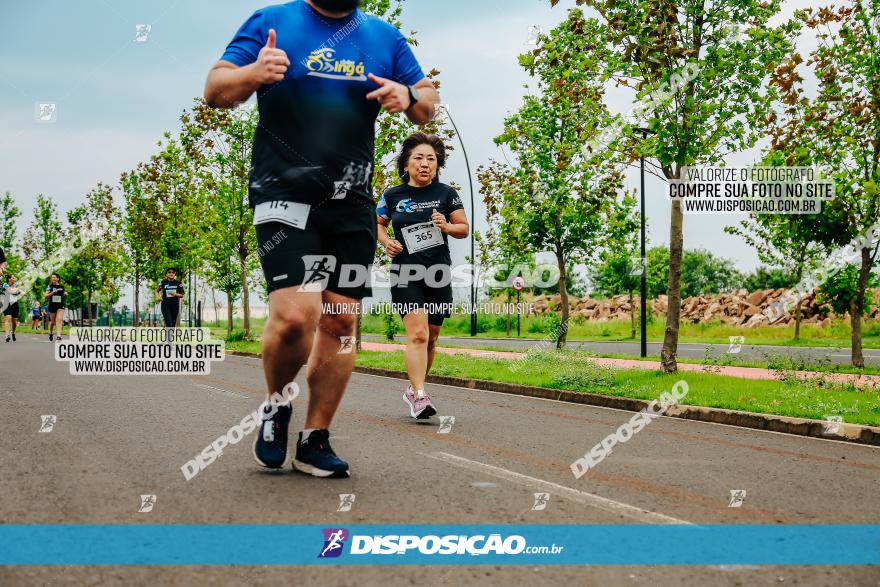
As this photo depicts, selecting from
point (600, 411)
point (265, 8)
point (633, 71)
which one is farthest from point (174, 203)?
point (265, 8)

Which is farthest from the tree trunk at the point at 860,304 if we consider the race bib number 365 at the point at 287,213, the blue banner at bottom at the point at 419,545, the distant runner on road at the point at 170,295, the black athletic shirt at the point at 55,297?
the black athletic shirt at the point at 55,297

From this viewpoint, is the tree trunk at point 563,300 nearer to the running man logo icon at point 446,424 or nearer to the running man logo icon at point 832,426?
the running man logo icon at point 832,426

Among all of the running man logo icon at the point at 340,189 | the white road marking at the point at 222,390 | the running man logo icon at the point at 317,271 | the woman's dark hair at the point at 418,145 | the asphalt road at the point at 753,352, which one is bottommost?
the asphalt road at the point at 753,352

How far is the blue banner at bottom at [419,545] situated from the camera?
259 centimetres

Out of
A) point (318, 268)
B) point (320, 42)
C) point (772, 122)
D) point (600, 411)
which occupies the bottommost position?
point (600, 411)

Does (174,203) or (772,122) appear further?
(174,203)

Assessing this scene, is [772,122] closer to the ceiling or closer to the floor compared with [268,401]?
closer to the ceiling

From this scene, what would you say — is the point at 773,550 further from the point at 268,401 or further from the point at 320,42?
the point at 320,42

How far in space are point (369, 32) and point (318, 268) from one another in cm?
115

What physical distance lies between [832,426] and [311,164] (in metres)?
5.46

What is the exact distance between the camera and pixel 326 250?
3.58 meters

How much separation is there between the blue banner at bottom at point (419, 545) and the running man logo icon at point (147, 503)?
0.22 m

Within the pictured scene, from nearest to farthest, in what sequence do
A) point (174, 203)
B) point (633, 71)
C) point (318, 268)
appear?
1. point (318, 268)
2. point (633, 71)
3. point (174, 203)

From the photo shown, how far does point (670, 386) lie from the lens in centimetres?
975
